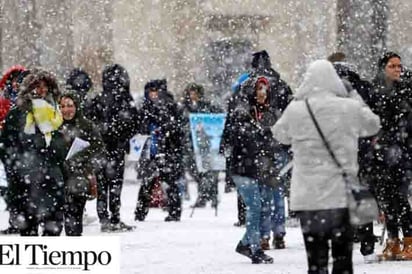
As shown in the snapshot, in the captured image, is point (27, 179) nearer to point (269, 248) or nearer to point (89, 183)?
point (89, 183)

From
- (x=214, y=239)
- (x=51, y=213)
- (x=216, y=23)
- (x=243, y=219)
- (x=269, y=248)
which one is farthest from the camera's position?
(x=216, y=23)

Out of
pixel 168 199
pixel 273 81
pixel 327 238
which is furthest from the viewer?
pixel 168 199

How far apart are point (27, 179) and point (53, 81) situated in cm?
81

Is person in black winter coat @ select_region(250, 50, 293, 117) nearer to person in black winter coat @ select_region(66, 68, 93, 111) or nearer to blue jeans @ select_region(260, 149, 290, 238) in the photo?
blue jeans @ select_region(260, 149, 290, 238)

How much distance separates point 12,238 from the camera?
29.2 ft

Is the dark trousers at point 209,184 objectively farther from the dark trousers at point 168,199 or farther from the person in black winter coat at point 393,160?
the person in black winter coat at point 393,160

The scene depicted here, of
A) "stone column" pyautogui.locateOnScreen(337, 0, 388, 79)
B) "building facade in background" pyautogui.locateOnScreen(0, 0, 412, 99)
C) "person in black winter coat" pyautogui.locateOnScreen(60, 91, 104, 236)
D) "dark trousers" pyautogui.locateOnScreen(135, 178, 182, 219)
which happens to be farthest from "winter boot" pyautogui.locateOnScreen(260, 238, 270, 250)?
"building facade in background" pyautogui.locateOnScreen(0, 0, 412, 99)

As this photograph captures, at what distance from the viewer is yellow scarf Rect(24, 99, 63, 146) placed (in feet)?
34.3

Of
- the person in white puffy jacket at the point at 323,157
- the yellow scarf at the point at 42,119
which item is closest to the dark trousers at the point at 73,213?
the yellow scarf at the point at 42,119

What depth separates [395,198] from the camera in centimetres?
1166

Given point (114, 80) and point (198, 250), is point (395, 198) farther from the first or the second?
point (114, 80)

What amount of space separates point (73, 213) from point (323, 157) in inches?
169

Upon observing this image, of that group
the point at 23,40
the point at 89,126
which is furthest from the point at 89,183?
the point at 23,40

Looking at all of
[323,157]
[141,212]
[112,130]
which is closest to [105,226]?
[112,130]
